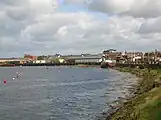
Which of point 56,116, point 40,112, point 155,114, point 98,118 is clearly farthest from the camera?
point 40,112

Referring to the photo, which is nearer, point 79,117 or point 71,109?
point 79,117

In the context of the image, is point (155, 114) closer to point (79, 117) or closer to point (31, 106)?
point (79, 117)

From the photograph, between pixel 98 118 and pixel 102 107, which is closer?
pixel 98 118

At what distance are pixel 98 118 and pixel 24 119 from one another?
9.10 meters

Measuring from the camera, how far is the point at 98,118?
43.8m

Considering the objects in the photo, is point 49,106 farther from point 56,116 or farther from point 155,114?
point 155,114

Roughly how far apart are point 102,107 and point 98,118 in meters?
11.2

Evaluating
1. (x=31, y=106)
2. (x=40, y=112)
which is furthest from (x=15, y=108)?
(x=40, y=112)

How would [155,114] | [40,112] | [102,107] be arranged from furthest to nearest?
[102,107]
[40,112]
[155,114]

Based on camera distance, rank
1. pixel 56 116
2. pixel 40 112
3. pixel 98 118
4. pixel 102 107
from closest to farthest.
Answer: pixel 98 118, pixel 56 116, pixel 40 112, pixel 102 107

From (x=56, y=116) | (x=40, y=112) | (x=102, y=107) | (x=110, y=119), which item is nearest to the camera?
(x=110, y=119)

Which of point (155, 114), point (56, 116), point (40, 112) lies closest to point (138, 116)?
point (155, 114)

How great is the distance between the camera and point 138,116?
32.5 metres

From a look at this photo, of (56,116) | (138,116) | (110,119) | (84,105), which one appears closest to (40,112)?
(56,116)
